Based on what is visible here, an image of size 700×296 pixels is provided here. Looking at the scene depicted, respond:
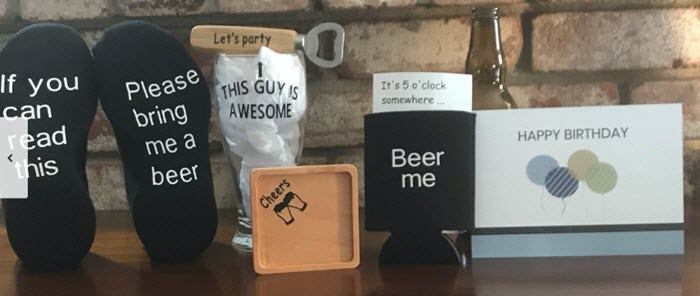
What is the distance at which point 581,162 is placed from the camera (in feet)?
2.16

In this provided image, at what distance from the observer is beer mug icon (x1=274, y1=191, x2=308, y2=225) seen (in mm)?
643

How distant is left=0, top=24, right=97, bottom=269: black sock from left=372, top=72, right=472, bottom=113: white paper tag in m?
0.27

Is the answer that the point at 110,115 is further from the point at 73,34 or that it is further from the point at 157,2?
the point at 157,2

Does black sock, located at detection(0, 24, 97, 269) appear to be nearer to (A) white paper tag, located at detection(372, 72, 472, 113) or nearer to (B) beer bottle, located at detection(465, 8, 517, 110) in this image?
(A) white paper tag, located at detection(372, 72, 472, 113)

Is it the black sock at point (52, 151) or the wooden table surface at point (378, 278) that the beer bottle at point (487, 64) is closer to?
the wooden table surface at point (378, 278)

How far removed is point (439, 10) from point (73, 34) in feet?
1.46

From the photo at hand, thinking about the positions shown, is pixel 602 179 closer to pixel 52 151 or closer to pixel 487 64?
pixel 487 64

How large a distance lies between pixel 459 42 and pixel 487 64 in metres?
0.18

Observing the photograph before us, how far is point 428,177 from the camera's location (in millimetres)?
644

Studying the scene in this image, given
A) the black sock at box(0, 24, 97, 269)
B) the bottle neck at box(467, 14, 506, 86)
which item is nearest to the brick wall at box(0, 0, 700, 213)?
the bottle neck at box(467, 14, 506, 86)

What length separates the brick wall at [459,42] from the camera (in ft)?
3.04

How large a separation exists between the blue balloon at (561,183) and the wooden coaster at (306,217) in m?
0.17

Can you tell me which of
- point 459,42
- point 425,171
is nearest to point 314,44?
point 425,171

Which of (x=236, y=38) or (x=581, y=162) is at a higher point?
(x=236, y=38)
